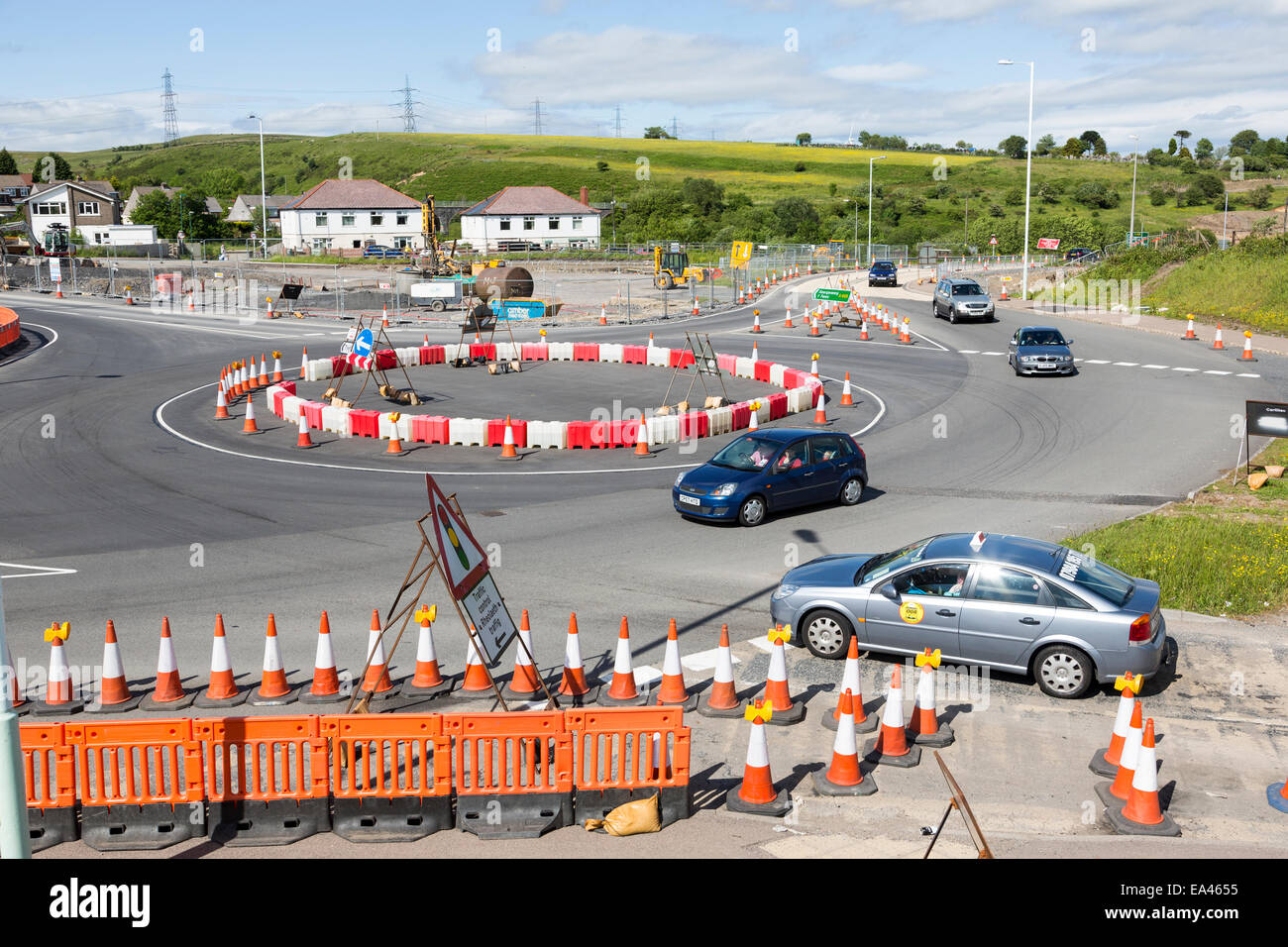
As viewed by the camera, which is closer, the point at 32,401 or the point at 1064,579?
the point at 1064,579

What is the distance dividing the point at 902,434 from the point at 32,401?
24.0 meters

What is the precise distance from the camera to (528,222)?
4136 inches

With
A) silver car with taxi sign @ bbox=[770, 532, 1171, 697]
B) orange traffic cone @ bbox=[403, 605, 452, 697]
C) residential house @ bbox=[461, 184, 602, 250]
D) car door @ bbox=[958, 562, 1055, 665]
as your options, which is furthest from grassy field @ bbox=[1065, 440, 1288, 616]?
residential house @ bbox=[461, 184, 602, 250]

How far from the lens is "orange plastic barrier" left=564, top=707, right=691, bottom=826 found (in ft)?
29.5

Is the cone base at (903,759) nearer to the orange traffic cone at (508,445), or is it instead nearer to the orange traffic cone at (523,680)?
the orange traffic cone at (523,680)

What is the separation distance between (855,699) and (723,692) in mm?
1385

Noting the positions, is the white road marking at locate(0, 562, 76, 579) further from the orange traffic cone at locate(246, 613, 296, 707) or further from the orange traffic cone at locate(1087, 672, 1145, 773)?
the orange traffic cone at locate(1087, 672, 1145, 773)

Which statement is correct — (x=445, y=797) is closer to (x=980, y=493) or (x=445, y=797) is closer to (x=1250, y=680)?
(x=1250, y=680)

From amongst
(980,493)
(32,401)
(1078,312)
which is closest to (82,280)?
(32,401)

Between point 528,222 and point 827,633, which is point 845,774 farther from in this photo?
point 528,222

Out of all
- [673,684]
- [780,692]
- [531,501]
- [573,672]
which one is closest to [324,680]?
[573,672]

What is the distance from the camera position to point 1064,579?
38.4ft

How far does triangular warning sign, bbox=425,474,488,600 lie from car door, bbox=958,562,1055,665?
5.29m

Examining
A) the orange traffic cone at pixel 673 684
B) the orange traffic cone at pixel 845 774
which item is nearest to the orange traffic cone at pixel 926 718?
the orange traffic cone at pixel 845 774
